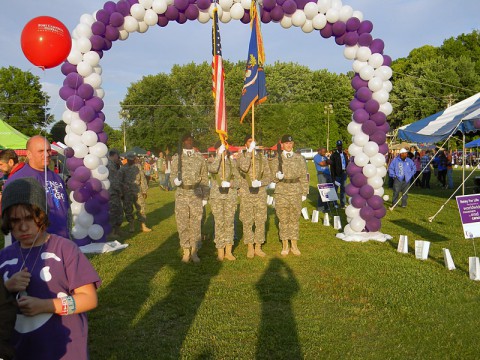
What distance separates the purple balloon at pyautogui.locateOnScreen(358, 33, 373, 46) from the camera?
8336 millimetres

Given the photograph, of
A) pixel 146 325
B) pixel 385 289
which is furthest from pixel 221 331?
pixel 385 289

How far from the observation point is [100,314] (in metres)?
5.00

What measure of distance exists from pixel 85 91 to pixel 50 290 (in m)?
6.52

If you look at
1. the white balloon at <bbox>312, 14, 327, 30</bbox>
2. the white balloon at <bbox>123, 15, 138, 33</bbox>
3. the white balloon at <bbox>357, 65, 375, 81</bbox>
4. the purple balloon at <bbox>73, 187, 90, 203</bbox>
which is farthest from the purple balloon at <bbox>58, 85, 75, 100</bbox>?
the white balloon at <bbox>357, 65, 375, 81</bbox>

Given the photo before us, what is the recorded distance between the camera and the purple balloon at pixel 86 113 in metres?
7.80

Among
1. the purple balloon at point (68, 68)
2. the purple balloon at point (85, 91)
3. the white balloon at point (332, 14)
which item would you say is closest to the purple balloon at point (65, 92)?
the purple balloon at point (85, 91)

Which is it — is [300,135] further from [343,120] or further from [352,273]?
[352,273]

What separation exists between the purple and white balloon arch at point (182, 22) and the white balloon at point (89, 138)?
0.06 feet

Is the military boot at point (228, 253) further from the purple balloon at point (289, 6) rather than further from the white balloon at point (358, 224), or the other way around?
the purple balloon at point (289, 6)

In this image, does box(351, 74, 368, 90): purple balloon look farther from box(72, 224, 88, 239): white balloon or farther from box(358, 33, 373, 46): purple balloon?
box(72, 224, 88, 239): white balloon

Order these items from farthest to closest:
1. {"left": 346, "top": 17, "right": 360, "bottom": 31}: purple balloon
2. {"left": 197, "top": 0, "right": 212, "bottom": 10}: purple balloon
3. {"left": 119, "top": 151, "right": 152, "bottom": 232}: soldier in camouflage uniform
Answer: {"left": 119, "top": 151, "right": 152, "bottom": 232}: soldier in camouflage uniform
{"left": 346, "top": 17, "right": 360, "bottom": 31}: purple balloon
{"left": 197, "top": 0, "right": 212, "bottom": 10}: purple balloon

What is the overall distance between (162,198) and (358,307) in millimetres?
14054

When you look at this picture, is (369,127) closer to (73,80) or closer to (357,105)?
(357,105)

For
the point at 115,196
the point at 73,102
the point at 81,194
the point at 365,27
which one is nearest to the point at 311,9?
the point at 365,27
